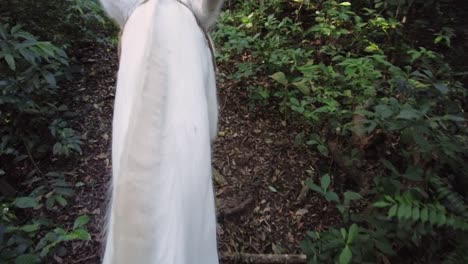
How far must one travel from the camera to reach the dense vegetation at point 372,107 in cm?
167

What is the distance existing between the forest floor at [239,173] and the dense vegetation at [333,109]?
0.08 m

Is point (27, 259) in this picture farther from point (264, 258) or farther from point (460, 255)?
point (460, 255)

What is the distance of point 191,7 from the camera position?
101cm

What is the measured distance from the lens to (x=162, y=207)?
22.4 inches

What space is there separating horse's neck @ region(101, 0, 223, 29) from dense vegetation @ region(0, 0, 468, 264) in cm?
77

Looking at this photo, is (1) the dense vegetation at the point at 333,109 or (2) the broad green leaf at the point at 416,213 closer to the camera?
(2) the broad green leaf at the point at 416,213

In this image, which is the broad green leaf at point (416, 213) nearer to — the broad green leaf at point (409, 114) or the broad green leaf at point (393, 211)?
the broad green leaf at point (393, 211)

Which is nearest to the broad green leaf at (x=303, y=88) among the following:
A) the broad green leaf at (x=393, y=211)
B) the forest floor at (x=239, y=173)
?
the forest floor at (x=239, y=173)

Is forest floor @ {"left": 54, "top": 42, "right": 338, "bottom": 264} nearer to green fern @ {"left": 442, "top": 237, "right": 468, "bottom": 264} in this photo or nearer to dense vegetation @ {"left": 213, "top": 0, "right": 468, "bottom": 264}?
dense vegetation @ {"left": 213, "top": 0, "right": 468, "bottom": 264}

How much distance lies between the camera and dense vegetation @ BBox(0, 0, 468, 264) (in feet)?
5.42

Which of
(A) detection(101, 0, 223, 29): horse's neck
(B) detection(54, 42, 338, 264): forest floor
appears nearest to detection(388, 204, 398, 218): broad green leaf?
(B) detection(54, 42, 338, 264): forest floor

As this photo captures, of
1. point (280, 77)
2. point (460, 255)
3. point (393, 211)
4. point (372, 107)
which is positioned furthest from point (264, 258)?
point (280, 77)

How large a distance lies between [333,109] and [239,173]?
66 centimetres

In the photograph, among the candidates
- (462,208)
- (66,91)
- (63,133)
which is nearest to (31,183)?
(63,133)
